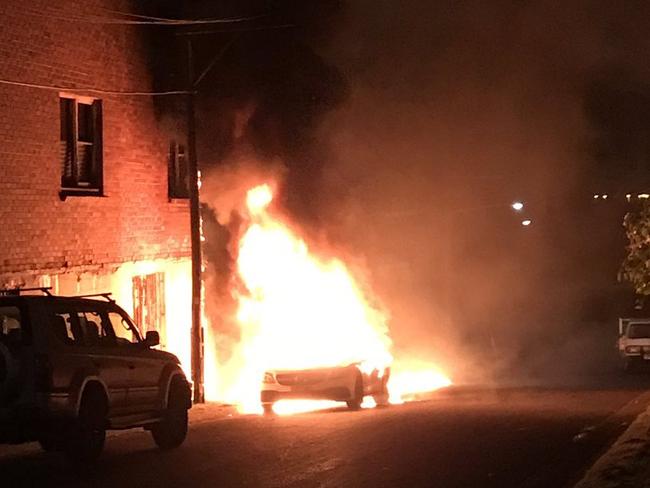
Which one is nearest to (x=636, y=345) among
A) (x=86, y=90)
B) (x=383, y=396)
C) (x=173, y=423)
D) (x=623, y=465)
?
(x=383, y=396)

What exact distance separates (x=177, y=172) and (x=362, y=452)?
44.7 feet

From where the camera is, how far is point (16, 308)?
42.1ft

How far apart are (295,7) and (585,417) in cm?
1527

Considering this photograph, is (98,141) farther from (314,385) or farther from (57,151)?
(314,385)

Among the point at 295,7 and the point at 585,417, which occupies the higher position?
the point at 295,7

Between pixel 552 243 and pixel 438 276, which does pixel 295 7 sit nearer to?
pixel 438 276

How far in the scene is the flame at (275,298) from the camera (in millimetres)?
26797

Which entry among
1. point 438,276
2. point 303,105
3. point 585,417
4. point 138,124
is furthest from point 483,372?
point 585,417

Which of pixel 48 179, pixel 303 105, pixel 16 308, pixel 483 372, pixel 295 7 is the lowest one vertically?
pixel 483 372

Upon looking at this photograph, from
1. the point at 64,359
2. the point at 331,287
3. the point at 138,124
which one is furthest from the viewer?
the point at 331,287

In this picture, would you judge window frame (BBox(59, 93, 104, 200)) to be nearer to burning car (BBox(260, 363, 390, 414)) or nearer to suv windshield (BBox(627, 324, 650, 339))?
burning car (BBox(260, 363, 390, 414))

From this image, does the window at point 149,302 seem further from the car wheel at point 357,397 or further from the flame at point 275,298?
the car wheel at point 357,397

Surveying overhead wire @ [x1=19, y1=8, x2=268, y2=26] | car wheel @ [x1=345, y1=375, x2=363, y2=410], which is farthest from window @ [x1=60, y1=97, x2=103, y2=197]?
car wheel @ [x1=345, y1=375, x2=363, y2=410]

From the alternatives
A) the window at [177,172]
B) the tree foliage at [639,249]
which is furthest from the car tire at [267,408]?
the window at [177,172]
